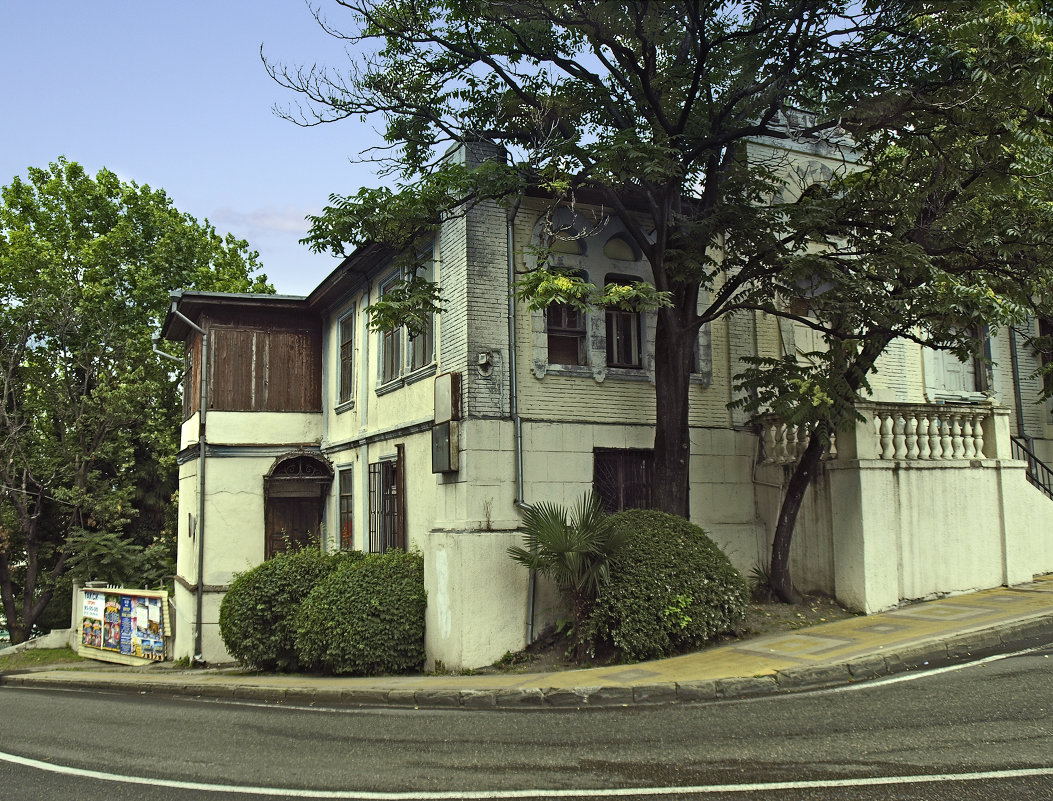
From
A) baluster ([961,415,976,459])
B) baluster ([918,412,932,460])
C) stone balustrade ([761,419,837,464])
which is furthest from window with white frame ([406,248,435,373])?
baluster ([961,415,976,459])

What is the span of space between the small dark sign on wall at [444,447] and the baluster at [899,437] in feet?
20.1

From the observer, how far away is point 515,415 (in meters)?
12.6

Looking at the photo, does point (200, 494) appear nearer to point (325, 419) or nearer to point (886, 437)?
point (325, 419)

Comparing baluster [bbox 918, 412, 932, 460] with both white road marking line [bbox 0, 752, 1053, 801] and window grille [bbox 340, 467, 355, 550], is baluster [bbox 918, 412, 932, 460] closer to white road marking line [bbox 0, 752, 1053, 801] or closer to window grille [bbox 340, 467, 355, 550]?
white road marking line [bbox 0, 752, 1053, 801]

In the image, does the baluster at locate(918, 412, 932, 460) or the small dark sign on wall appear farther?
the baluster at locate(918, 412, 932, 460)

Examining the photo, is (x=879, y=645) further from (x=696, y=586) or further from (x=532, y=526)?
(x=532, y=526)

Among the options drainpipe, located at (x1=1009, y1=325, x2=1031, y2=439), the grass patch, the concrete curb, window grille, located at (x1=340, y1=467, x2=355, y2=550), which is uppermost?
drainpipe, located at (x1=1009, y1=325, x2=1031, y2=439)

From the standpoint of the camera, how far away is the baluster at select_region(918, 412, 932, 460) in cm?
1250

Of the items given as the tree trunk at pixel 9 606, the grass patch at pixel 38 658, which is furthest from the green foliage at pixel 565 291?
the tree trunk at pixel 9 606

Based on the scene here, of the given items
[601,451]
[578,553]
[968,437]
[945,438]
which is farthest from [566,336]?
[968,437]

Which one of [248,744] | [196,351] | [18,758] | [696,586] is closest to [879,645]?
[696,586]

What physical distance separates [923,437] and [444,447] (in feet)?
22.3

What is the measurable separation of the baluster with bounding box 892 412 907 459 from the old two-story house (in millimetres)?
28

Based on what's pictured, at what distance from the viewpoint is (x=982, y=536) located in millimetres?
12758
